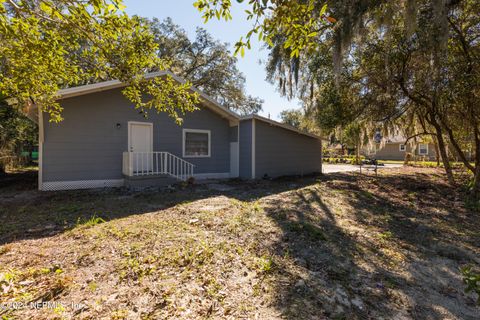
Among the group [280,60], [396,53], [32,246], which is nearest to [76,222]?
[32,246]

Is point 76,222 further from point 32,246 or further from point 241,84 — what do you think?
point 241,84

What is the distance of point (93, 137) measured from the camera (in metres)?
7.16

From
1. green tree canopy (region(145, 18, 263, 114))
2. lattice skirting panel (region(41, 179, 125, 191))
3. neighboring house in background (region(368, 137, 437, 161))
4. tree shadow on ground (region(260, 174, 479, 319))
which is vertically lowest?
tree shadow on ground (region(260, 174, 479, 319))

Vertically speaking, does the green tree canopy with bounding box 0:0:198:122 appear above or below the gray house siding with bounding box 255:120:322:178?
above

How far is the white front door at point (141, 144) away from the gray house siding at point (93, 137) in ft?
0.46

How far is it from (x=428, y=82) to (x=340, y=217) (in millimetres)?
4699

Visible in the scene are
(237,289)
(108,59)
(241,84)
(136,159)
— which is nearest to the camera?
(237,289)

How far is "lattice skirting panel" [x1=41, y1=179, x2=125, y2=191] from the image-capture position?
6.65m

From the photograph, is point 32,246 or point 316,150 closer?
point 32,246

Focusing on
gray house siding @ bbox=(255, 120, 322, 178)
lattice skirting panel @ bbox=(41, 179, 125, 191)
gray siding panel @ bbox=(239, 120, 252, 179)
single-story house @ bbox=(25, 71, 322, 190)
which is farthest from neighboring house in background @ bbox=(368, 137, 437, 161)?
lattice skirting panel @ bbox=(41, 179, 125, 191)

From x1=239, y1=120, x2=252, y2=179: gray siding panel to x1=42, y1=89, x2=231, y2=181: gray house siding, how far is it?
8.98 ft

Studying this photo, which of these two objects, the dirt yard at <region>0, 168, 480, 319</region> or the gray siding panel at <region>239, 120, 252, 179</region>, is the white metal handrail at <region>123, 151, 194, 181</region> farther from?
the gray siding panel at <region>239, 120, 252, 179</region>

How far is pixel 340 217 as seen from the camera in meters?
4.88

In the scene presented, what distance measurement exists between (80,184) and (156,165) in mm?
2275
